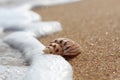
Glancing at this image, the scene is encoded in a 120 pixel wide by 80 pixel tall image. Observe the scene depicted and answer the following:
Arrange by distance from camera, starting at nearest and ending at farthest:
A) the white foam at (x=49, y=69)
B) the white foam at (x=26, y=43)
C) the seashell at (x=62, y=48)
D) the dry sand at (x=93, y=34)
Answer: the white foam at (x=49, y=69) < the dry sand at (x=93, y=34) < the seashell at (x=62, y=48) < the white foam at (x=26, y=43)

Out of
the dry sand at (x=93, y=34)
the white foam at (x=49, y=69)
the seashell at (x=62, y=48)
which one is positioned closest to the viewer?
the white foam at (x=49, y=69)

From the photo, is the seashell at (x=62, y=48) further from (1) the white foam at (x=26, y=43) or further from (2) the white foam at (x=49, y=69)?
(1) the white foam at (x=26, y=43)

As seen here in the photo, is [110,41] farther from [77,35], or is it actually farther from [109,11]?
[109,11]

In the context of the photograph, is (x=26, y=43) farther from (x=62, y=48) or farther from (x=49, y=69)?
(x=49, y=69)

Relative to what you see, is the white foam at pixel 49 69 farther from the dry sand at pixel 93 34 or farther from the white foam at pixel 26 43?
the white foam at pixel 26 43

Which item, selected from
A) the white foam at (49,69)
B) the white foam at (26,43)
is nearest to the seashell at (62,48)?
the white foam at (49,69)

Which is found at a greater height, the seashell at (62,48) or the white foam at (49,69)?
the seashell at (62,48)

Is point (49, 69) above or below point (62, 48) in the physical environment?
below

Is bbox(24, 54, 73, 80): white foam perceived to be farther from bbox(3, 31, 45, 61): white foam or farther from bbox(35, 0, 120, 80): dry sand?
bbox(3, 31, 45, 61): white foam

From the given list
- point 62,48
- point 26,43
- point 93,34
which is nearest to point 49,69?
point 62,48

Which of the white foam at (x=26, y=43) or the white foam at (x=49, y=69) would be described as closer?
the white foam at (x=49, y=69)
